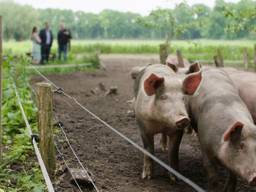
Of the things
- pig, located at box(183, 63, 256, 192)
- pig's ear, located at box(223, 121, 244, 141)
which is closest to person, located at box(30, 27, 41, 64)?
pig, located at box(183, 63, 256, 192)

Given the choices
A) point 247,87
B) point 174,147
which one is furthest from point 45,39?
point 174,147

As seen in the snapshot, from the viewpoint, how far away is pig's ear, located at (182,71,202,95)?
20.7ft

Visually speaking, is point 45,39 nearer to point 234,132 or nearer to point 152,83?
point 152,83

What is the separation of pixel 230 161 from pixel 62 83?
12620 millimetres

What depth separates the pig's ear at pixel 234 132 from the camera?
5050 mm

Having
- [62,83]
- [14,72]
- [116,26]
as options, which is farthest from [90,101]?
[116,26]

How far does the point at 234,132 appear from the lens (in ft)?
17.1

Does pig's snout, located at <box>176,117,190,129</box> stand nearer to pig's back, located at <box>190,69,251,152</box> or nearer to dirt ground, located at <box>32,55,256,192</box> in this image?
pig's back, located at <box>190,69,251,152</box>

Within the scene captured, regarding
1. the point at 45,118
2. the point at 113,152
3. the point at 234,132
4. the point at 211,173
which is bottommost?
the point at 113,152

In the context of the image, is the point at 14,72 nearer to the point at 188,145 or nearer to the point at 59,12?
the point at 188,145

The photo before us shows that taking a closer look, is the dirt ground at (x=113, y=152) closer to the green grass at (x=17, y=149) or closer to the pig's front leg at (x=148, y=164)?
the pig's front leg at (x=148, y=164)

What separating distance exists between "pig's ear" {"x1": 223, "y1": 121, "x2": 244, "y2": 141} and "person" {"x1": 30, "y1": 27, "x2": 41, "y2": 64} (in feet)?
56.0

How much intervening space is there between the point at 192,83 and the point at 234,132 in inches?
48.9

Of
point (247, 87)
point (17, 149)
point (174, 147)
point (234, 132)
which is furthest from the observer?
point (17, 149)
